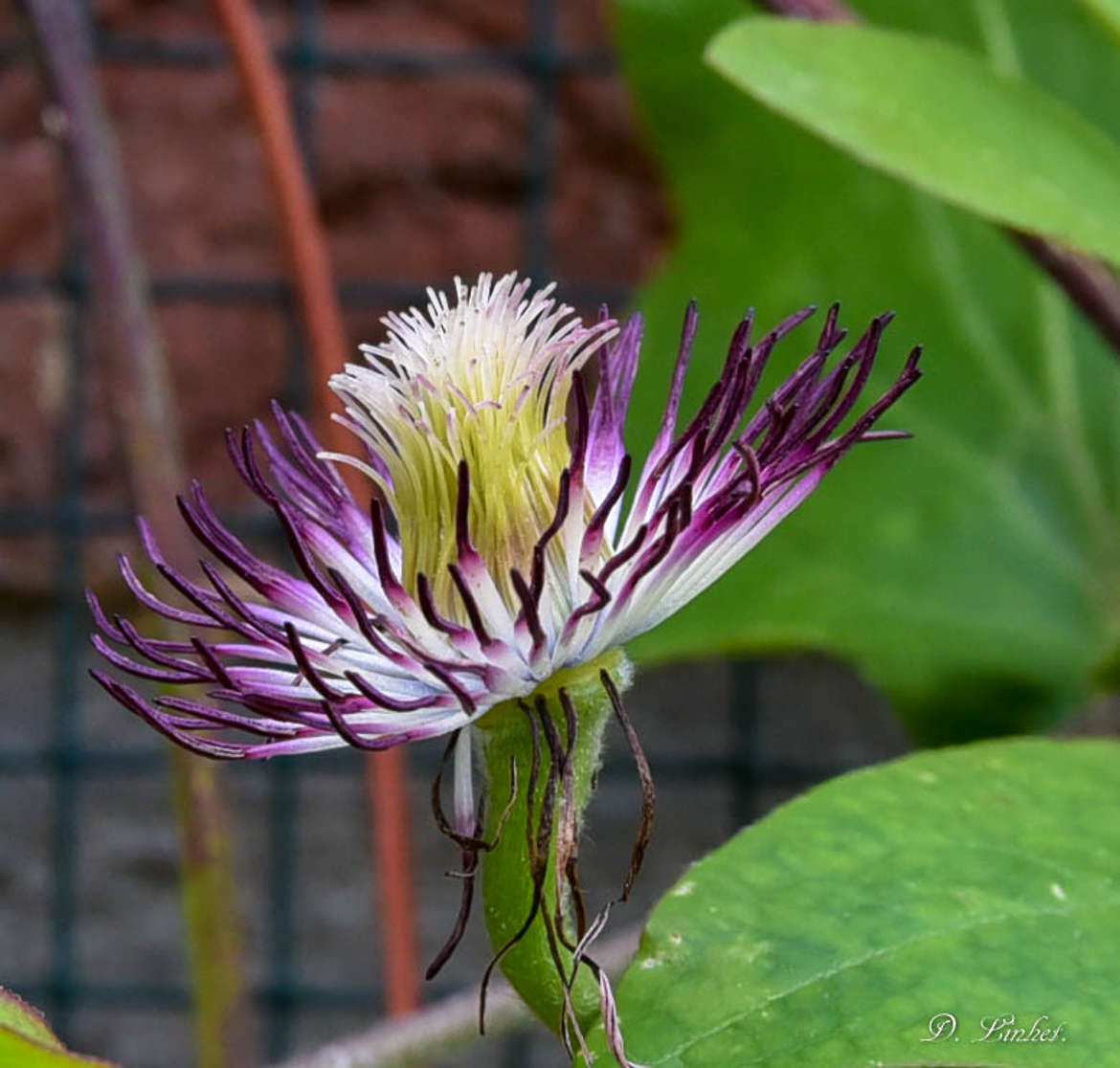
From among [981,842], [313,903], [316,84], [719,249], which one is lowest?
[313,903]

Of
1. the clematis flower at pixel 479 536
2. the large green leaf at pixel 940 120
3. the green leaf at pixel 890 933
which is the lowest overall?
the green leaf at pixel 890 933

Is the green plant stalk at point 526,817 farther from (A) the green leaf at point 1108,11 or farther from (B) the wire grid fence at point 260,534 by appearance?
(B) the wire grid fence at point 260,534

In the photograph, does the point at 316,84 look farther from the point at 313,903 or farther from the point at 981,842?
the point at 981,842

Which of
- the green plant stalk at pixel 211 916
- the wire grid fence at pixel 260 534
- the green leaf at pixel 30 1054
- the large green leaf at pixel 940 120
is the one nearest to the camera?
the green leaf at pixel 30 1054

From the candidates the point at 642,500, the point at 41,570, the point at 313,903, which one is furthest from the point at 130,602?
the point at 642,500

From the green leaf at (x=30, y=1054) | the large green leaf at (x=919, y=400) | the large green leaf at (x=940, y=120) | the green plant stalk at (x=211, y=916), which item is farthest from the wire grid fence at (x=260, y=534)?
the green leaf at (x=30, y=1054)

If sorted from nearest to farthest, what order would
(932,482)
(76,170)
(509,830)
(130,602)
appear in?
(509,830) < (76,170) < (932,482) < (130,602)

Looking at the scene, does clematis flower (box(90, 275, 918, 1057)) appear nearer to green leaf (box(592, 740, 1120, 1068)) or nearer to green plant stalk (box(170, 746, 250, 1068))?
green leaf (box(592, 740, 1120, 1068))
